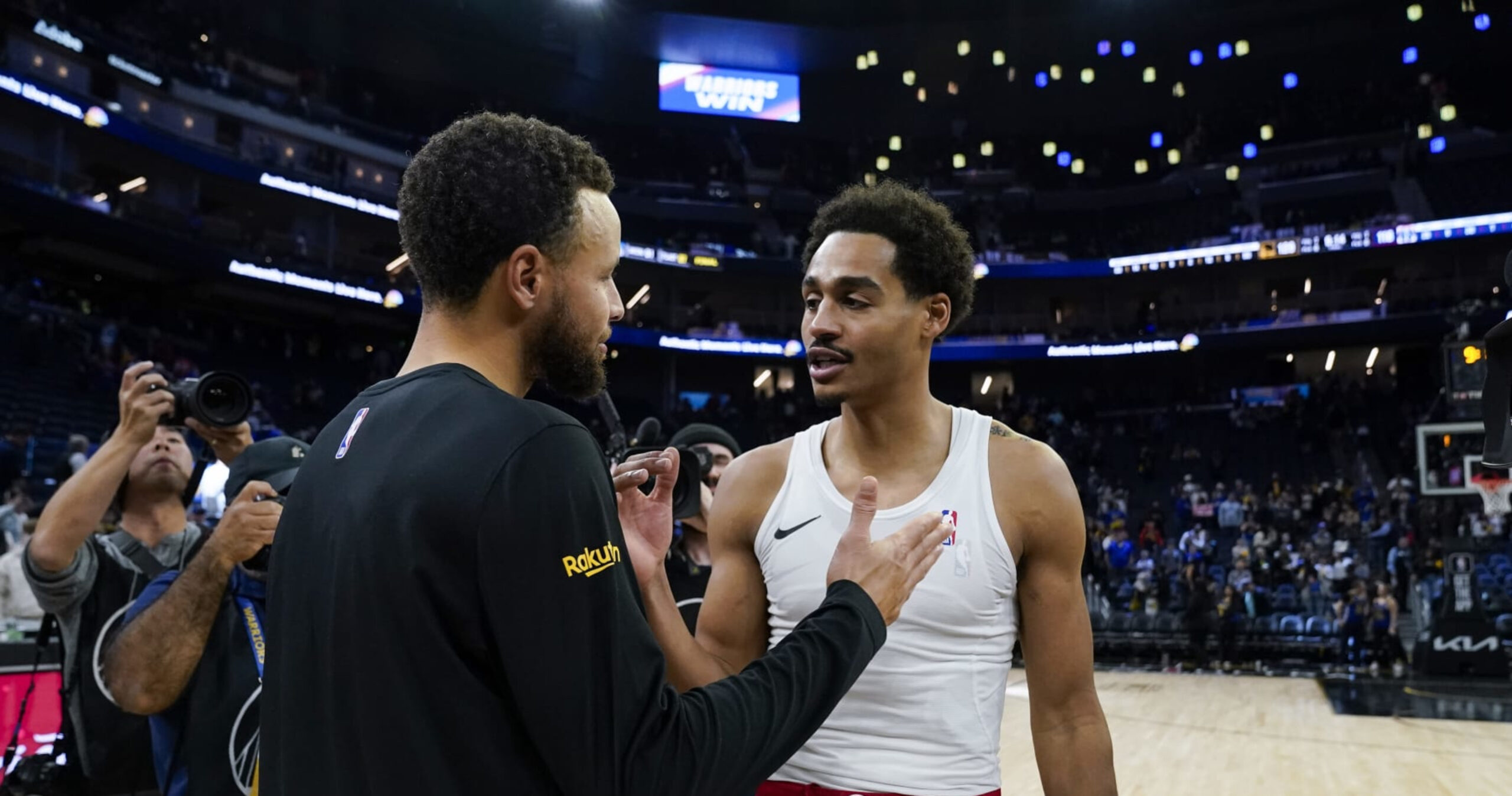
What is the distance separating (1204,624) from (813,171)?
25.3m

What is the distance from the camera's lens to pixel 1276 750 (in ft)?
33.1

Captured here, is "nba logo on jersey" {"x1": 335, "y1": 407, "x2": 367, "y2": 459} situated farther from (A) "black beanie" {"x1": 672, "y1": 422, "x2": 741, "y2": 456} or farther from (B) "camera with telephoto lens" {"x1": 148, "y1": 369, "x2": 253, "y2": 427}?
(A) "black beanie" {"x1": 672, "y1": 422, "x2": 741, "y2": 456}

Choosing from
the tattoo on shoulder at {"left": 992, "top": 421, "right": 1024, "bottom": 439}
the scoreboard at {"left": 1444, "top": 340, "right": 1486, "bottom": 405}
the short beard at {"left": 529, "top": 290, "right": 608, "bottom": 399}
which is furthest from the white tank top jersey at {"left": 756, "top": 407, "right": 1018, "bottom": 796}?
the scoreboard at {"left": 1444, "top": 340, "right": 1486, "bottom": 405}

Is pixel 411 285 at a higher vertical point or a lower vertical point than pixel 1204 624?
higher

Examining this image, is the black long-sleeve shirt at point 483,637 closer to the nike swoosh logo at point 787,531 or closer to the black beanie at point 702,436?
the nike swoosh logo at point 787,531

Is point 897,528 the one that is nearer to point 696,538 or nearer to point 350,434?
point 350,434

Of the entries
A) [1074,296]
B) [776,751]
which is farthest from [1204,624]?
[1074,296]

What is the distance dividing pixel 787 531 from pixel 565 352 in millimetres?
1129

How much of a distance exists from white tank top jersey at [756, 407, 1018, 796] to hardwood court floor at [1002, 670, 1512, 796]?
474 cm

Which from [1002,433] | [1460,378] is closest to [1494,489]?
[1460,378]

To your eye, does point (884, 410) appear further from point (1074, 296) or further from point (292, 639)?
point (1074, 296)

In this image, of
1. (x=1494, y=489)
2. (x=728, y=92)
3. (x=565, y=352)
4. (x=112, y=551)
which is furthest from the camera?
(x=728, y=92)

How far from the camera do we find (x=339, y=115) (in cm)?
3109

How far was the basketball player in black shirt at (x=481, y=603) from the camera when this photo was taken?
4.65 feet
